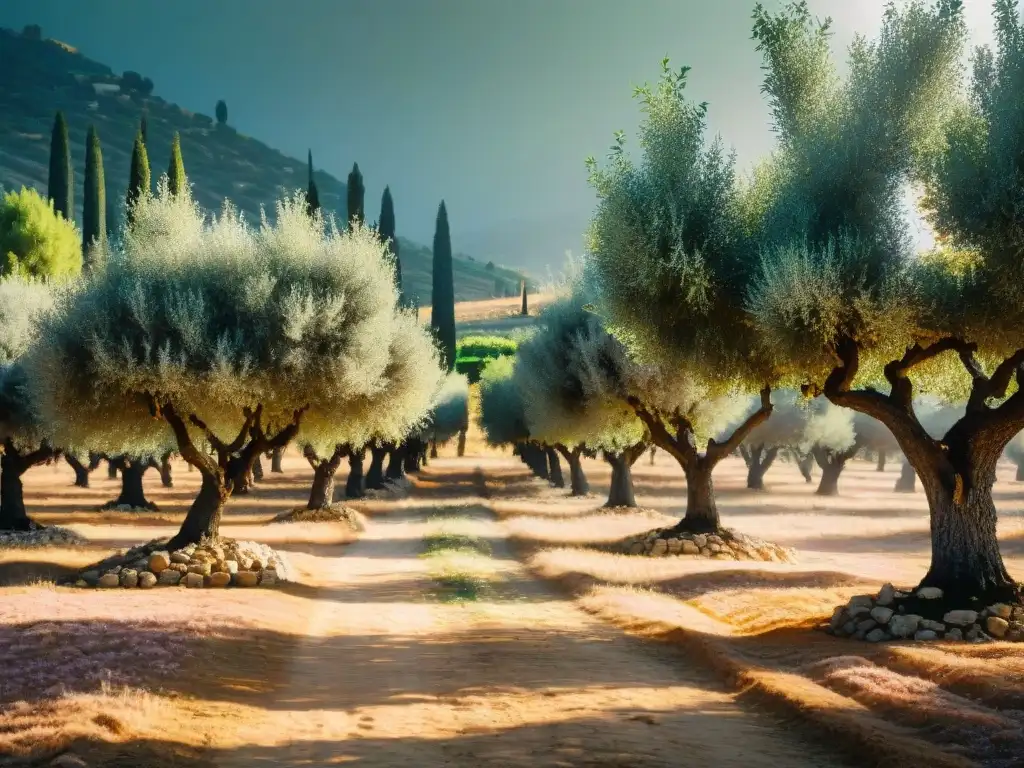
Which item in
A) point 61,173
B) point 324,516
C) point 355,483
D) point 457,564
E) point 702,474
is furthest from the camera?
point 61,173

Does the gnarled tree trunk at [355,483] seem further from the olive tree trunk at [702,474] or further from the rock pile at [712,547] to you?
the rock pile at [712,547]

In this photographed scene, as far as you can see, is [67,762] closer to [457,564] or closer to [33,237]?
[457,564]

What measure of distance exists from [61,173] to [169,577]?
163ft

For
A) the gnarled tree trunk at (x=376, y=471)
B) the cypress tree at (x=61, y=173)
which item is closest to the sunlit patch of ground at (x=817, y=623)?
the gnarled tree trunk at (x=376, y=471)

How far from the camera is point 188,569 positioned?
67.0 ft

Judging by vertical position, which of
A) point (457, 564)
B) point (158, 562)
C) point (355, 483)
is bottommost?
point (457, 564)

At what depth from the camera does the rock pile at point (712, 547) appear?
85.6ft

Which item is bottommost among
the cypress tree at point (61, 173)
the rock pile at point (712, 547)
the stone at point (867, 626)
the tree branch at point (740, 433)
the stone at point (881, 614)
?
the rock pile at point (712, 547)

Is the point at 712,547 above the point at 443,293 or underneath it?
underneath

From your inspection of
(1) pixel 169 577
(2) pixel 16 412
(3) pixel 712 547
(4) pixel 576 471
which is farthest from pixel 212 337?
(4) pixel 576 471

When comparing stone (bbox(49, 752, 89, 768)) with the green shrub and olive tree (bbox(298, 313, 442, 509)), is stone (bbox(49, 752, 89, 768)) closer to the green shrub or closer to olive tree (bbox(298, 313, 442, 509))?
olive tree (bbox(298, 313, 442, 509))

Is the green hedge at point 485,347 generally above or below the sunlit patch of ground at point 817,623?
above

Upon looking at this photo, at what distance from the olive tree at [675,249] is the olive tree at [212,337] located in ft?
22.0

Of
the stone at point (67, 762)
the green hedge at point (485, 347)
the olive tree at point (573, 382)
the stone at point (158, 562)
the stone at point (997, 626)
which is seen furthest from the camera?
the green hedge at point (485, 347)
